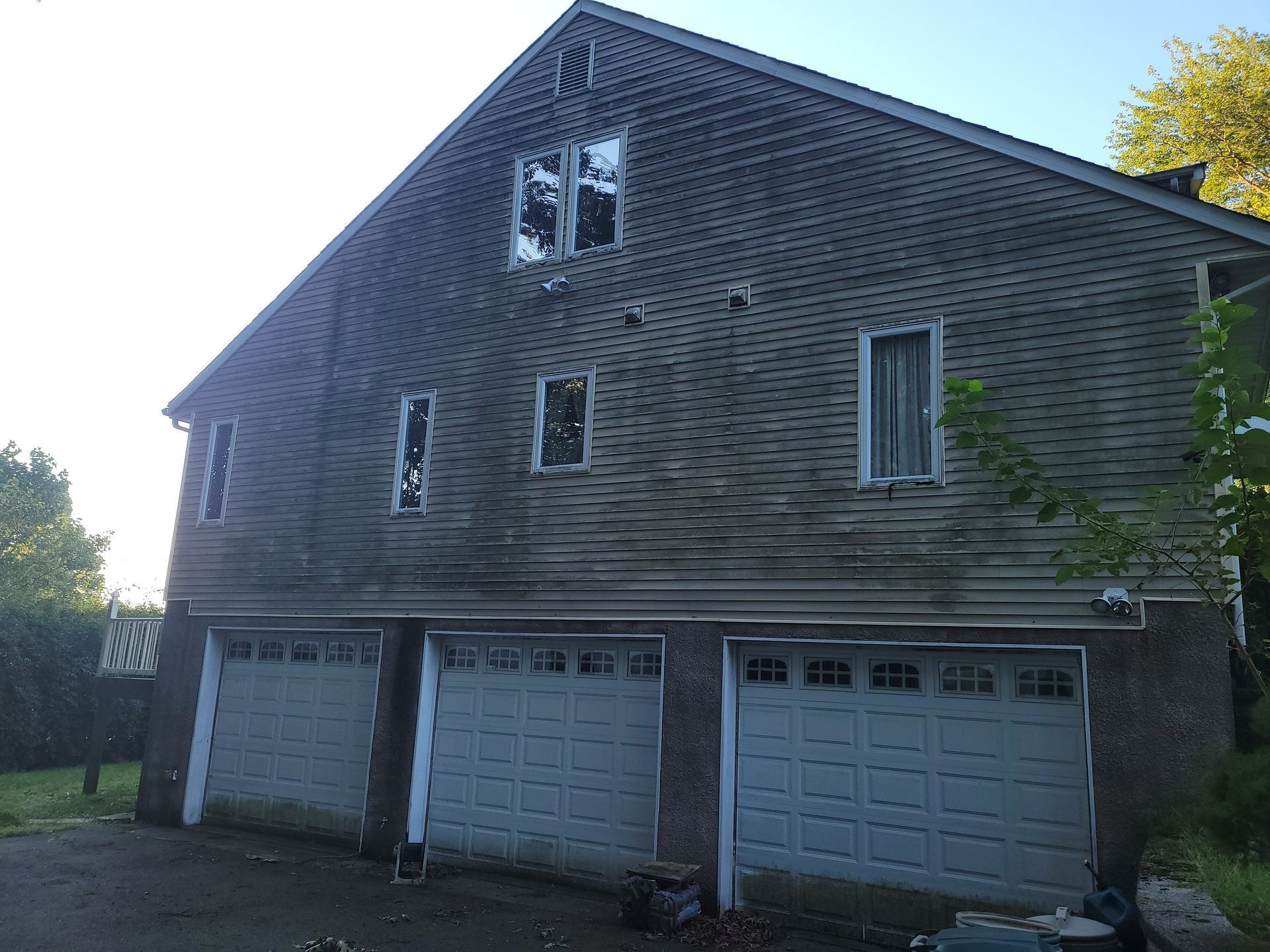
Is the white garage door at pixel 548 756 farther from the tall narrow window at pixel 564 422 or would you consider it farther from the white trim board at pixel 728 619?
the tall narrow window at pixel 564 422

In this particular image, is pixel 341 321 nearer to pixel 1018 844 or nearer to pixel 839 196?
pixel 839 196

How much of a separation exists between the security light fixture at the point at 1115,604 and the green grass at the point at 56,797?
12.8 m

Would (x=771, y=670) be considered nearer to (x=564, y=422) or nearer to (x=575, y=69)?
(x=564, y=422)

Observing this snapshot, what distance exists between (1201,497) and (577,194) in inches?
304

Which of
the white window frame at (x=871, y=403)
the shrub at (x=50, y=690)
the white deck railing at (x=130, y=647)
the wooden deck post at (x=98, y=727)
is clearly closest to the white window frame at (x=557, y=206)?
the white window frame at (x=871, y=403)

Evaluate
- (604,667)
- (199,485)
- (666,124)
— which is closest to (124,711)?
(199,485)

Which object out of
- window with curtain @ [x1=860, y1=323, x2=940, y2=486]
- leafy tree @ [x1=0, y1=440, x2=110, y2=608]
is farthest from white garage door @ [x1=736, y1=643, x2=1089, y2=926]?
leafy tree @ [x1=0, y1=440, x2=110, y2=608]

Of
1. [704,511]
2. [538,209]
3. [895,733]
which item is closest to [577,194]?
[538,209]

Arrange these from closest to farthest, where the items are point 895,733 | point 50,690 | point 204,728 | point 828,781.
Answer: point 895,733
point 828,781
point 204,728
point 50,690

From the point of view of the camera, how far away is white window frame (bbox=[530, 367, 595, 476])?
10.2m

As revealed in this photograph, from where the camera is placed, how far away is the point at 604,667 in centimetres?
992

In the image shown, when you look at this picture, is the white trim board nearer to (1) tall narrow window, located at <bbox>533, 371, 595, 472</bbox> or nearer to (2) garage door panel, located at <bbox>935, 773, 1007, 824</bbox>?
(2) garage door panel, located at <bbox>935, 773, 1007, 824</bbox>

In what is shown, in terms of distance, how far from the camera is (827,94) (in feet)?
31.5

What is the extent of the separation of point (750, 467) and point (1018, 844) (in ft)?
13.4
